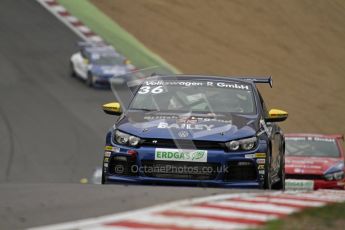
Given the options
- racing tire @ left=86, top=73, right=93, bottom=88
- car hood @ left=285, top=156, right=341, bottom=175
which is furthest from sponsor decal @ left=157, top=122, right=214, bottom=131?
racing tire @ left=86, top=73, right=93, bottom=88

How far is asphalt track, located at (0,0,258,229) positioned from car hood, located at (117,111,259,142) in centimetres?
97

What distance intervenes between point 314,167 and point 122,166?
6.33 m

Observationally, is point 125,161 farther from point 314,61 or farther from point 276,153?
point 314,61

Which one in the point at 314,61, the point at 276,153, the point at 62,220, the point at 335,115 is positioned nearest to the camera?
the point at 62,220

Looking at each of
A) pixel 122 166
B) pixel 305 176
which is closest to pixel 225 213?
pixel 122 166

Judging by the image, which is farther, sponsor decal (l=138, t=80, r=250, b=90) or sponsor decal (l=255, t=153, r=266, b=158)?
sponsor decal (l=138, t=80, r=250, b=90)

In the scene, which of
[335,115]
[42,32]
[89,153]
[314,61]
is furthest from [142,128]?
[42,32]

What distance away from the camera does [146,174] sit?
11.0m

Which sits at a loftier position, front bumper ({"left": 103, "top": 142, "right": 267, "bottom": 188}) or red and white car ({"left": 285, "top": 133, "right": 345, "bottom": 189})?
red and white car ({"left": 285, "top": 133, "right": 345, "bottom": 189})

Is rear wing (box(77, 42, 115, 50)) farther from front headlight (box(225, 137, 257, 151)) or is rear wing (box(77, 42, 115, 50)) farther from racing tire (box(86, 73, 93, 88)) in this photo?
front headlight (box(225, 137, 257, 151))

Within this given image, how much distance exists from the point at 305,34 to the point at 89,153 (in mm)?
11051

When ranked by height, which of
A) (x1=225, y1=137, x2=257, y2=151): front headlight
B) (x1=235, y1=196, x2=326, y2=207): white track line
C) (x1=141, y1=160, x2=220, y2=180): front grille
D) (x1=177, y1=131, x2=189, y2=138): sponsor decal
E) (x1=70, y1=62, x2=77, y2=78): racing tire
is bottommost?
(x1=235, y1=196, x2=326, y2=207): white track line

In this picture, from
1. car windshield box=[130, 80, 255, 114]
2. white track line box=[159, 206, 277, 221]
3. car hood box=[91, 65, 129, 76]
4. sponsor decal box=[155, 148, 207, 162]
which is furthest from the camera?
car hood box=[91, 65, 129, 76]

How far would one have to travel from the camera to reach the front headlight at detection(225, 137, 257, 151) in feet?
35.9
